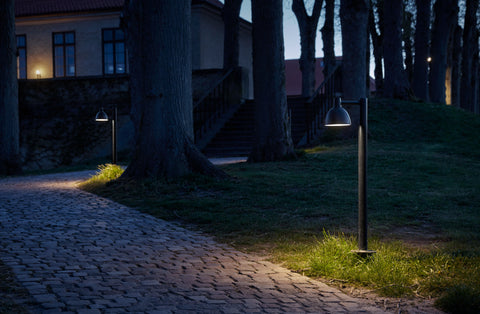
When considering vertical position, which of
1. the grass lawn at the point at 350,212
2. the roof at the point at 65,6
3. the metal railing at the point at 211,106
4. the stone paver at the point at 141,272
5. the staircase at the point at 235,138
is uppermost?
the roof at the point at 65,6

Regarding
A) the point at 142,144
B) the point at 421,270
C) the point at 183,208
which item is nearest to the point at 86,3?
the point at 142,144

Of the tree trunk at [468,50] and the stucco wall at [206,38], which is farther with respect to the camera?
the tree trunk at [468,50]

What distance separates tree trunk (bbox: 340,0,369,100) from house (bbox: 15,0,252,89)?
43.8 ft

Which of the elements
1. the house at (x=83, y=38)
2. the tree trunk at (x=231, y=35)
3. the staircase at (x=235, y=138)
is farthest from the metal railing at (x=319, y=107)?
the house at (x=83, y=38)

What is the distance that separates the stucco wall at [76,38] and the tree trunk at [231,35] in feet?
30.1

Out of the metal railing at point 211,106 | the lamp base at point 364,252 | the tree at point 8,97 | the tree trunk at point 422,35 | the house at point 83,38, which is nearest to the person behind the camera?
the lamp base at point 364,252

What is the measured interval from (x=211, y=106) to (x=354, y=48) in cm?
627

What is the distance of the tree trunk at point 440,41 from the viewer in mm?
26281

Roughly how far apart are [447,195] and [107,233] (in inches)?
214

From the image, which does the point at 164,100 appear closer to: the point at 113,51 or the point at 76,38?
the point at 113,51

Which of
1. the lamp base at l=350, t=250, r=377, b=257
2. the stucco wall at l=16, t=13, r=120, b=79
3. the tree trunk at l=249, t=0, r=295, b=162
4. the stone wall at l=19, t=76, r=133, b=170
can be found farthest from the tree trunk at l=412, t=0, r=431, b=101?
the lamp base at l=350, t=250, r=377, b=257

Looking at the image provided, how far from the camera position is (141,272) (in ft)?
16.2

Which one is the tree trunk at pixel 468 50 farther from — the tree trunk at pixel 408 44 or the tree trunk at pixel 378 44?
the tree trunk at pixel 378 44

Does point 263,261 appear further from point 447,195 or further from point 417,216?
point 447,195
